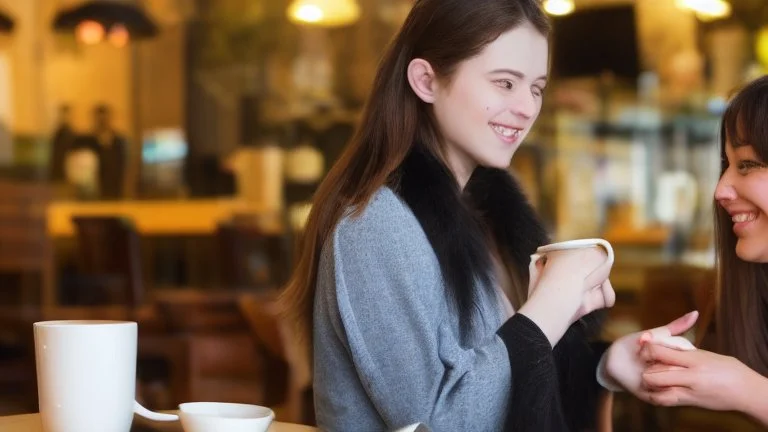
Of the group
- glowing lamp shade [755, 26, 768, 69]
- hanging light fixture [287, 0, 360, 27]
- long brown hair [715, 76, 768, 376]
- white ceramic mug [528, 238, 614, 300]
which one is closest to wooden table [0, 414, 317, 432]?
white ceramic mug [528, 238, 614, 300]

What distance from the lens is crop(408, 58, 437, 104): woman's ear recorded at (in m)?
1.54

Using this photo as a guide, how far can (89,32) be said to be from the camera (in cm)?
764

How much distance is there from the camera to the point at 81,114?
7.74 meters

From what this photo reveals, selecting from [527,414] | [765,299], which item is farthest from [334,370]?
[765,299]

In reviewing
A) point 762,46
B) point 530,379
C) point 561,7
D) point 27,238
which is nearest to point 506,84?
point 530,379

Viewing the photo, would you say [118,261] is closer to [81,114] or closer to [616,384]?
[81,114]

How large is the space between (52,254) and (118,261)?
1.79 feet

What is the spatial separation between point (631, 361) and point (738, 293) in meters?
0.30

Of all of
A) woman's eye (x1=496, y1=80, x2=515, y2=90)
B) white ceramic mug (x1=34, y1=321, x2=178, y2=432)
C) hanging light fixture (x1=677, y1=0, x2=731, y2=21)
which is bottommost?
white ceramic mug (x1=34, y1=321, x2=178, y2=432)

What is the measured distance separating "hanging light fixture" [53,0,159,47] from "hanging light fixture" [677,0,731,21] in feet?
11.1

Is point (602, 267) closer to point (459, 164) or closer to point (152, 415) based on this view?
point (459, 164)

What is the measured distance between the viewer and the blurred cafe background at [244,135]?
22.9ft

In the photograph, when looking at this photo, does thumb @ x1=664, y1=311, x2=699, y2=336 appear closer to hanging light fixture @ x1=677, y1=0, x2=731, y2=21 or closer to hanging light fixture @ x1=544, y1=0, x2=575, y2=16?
hanging light fixture @ x1=544, y1=0, x2=575, y2=16

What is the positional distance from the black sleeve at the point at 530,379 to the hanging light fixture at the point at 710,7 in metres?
5.91
